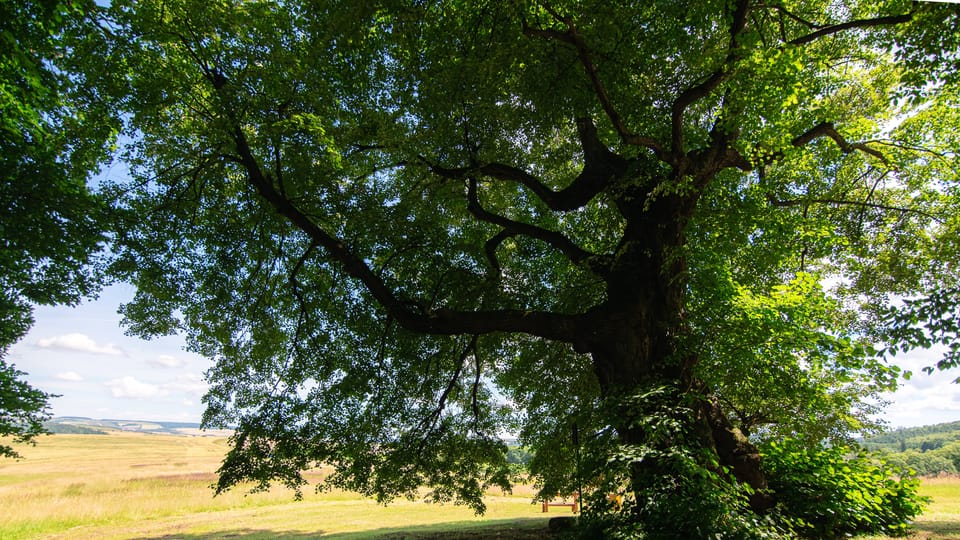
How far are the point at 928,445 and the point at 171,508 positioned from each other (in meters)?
19.5

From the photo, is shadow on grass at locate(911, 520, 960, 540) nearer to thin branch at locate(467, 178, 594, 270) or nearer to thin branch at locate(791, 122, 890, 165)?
thin branch at locate(791, 122, 890, 165)

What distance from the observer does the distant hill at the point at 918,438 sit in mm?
10422

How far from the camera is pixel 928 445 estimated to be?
1107 centimetres

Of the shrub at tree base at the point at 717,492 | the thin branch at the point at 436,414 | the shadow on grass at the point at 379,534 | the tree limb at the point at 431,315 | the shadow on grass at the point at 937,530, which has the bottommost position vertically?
the shadow on grass at the point at 379,534

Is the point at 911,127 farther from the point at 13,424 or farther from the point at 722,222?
the point at 13,424

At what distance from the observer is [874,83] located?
6801 millimetres

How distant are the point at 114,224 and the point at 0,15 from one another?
143 inches

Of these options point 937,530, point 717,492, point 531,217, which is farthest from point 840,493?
point 531,217

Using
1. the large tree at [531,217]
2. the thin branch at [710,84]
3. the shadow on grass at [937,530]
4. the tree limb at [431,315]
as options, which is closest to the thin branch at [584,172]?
the large tree at [531,217]

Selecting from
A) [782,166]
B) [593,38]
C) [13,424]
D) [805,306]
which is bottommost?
[13,424]

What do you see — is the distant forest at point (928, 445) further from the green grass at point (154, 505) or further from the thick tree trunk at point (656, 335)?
the green grass at point (154, 505)

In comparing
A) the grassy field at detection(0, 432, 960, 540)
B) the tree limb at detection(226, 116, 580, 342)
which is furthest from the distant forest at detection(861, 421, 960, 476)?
the tree limb at detection(226, 116, 580, 342)

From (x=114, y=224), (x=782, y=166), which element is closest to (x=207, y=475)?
(x=114, y=224)

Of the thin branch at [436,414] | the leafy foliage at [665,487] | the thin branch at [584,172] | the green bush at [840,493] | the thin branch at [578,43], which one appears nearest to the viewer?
the leafy foliage at [665,487]
